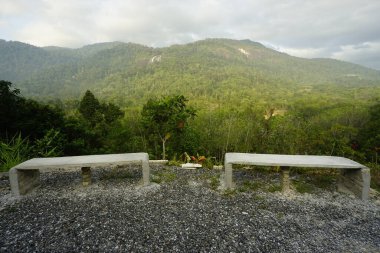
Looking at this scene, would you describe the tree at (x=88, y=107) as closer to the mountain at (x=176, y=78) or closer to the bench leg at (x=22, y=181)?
the bench leg at (x=22, y=181)

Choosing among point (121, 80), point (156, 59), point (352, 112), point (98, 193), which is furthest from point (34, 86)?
point (98, 193)

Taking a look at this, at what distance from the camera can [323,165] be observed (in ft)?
14.4

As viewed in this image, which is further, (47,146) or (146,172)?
(47,146)

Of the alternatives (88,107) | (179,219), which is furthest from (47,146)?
(88,107)

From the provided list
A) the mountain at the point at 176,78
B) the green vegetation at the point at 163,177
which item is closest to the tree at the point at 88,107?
the green vegetation at the point at 163,177

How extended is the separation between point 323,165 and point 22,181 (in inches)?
211

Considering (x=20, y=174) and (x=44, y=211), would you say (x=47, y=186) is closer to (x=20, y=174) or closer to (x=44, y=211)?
(x=20, y=174)

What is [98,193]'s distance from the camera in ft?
15.3

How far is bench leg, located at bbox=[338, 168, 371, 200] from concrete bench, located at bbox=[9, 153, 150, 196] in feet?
12.5

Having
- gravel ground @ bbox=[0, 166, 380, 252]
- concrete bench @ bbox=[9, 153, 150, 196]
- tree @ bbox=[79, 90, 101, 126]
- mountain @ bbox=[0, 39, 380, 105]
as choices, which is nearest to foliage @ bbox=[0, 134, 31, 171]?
gravel ground @ bbox=[0, 166, 380, 252]

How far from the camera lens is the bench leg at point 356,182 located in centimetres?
436

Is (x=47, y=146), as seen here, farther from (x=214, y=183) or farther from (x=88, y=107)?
(x=88, y=107)

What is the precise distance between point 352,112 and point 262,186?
35426 millimetres

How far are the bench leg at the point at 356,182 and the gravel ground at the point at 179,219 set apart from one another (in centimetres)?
20
